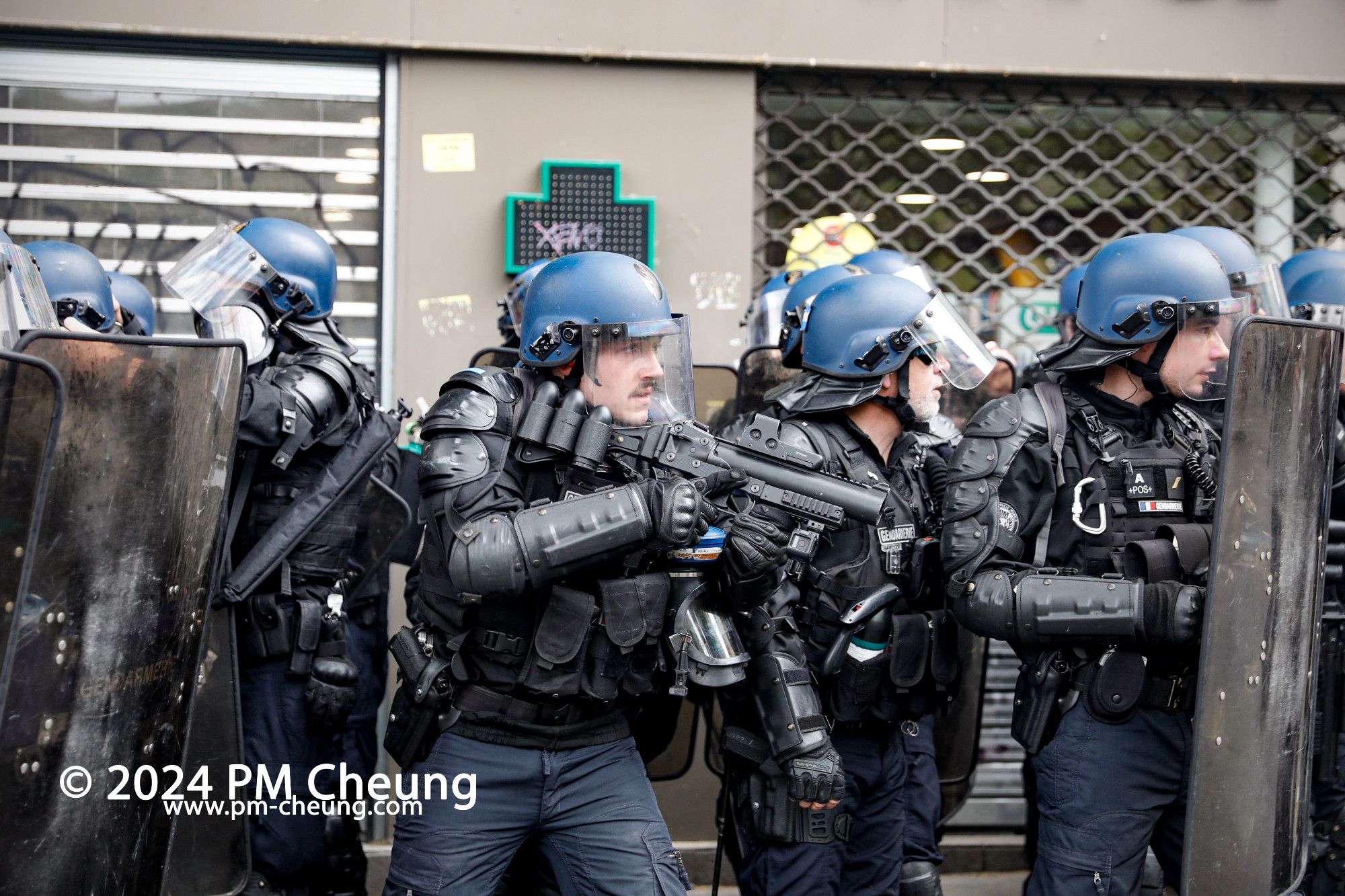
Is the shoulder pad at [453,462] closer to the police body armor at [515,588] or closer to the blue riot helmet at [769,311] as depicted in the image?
the police body armor at [515,588]

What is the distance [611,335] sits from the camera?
2.84 metres

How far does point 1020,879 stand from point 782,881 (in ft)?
8.10

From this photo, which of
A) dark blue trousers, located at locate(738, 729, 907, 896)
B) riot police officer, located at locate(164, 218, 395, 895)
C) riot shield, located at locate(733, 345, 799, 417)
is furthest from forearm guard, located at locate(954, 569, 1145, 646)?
riot police officer, located at locate(164, 218, 395, 895)

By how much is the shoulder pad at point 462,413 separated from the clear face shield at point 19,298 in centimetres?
79

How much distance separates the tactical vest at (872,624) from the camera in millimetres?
3348

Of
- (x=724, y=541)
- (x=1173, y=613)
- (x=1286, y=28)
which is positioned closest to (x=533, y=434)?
(x=724, y=541)

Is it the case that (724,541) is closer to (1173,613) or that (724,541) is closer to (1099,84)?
(1173,613)

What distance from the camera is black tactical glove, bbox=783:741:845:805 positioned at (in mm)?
2945

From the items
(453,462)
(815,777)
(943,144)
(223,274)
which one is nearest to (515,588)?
(453,462)

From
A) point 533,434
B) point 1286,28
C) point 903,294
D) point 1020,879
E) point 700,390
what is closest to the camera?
point 533,434

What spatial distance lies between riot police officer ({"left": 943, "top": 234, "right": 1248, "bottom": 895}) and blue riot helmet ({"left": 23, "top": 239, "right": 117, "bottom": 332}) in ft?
8.96

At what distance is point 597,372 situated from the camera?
2859 mm

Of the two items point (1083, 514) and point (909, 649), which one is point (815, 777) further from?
point (1083, 514)

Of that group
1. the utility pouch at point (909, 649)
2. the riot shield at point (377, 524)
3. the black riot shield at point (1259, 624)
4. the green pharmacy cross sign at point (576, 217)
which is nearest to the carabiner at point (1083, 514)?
the black riot shield at point (1259, 624)
